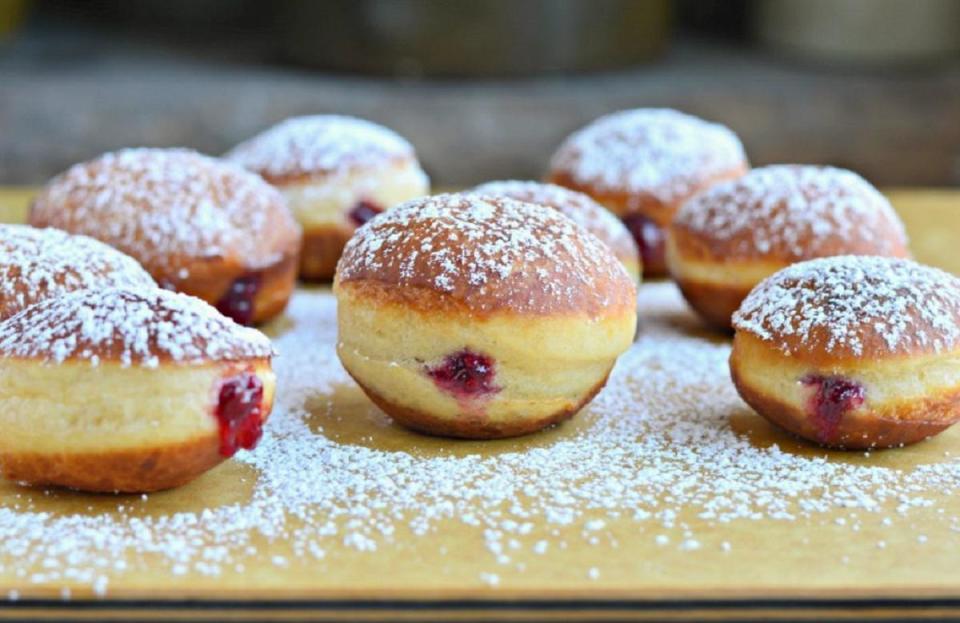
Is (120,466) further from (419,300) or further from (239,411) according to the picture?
(419,300)

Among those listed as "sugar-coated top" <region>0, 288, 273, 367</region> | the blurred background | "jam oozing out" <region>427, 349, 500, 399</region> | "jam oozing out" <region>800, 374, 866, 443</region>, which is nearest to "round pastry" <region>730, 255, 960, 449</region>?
"jam oozing out" <region>800, 374, 866, 443</region>

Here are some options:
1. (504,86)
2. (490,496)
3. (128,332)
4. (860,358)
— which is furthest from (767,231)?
(504,86)

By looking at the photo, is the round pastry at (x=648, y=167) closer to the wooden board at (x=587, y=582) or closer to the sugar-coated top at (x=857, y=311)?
the sugar-coated top at (x=857, y=311)

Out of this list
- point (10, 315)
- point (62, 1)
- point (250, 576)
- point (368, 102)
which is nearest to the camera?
point (250, 576)

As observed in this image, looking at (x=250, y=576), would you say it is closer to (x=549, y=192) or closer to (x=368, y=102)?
(x=549, y=192)

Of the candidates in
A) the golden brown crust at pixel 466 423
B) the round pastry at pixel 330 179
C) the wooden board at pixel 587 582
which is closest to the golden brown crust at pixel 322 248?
the round pastry at pixel 330 179

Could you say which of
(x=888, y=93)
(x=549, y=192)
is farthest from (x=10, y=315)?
(x=888, y=93)
